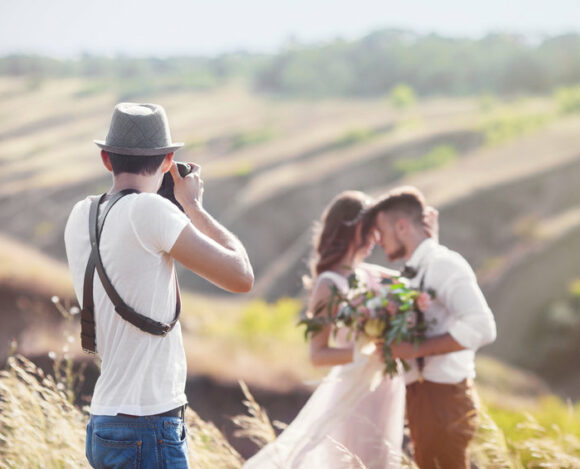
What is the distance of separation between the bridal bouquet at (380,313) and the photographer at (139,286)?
1.40 meters

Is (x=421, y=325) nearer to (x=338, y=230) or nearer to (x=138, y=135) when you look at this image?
(x=338, y=230)

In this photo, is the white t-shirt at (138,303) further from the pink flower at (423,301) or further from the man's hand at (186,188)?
the pink flower at (423,301)

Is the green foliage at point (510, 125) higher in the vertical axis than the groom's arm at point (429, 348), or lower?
lower

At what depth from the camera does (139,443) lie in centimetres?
241

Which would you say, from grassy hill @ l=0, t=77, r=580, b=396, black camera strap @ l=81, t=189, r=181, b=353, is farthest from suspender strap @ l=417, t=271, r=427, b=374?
grassy hill @ l=0, t=77, r=580, b=396

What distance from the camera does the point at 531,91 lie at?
76875mm

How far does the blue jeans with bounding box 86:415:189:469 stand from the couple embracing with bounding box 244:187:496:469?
55.5 inches

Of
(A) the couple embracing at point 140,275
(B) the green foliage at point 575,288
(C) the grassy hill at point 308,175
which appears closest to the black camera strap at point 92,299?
(A) the couple embracing at point 140,275

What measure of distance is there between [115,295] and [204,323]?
13012 millimetres

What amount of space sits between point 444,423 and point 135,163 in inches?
82.1

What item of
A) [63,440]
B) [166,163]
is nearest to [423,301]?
[166,163]

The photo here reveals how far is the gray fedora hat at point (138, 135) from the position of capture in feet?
8.19

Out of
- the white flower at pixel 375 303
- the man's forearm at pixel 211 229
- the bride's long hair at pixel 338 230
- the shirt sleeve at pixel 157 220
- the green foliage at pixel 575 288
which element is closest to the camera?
the shirt sleeve at pixel 157 220

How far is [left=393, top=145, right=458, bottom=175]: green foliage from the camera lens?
166 feet
